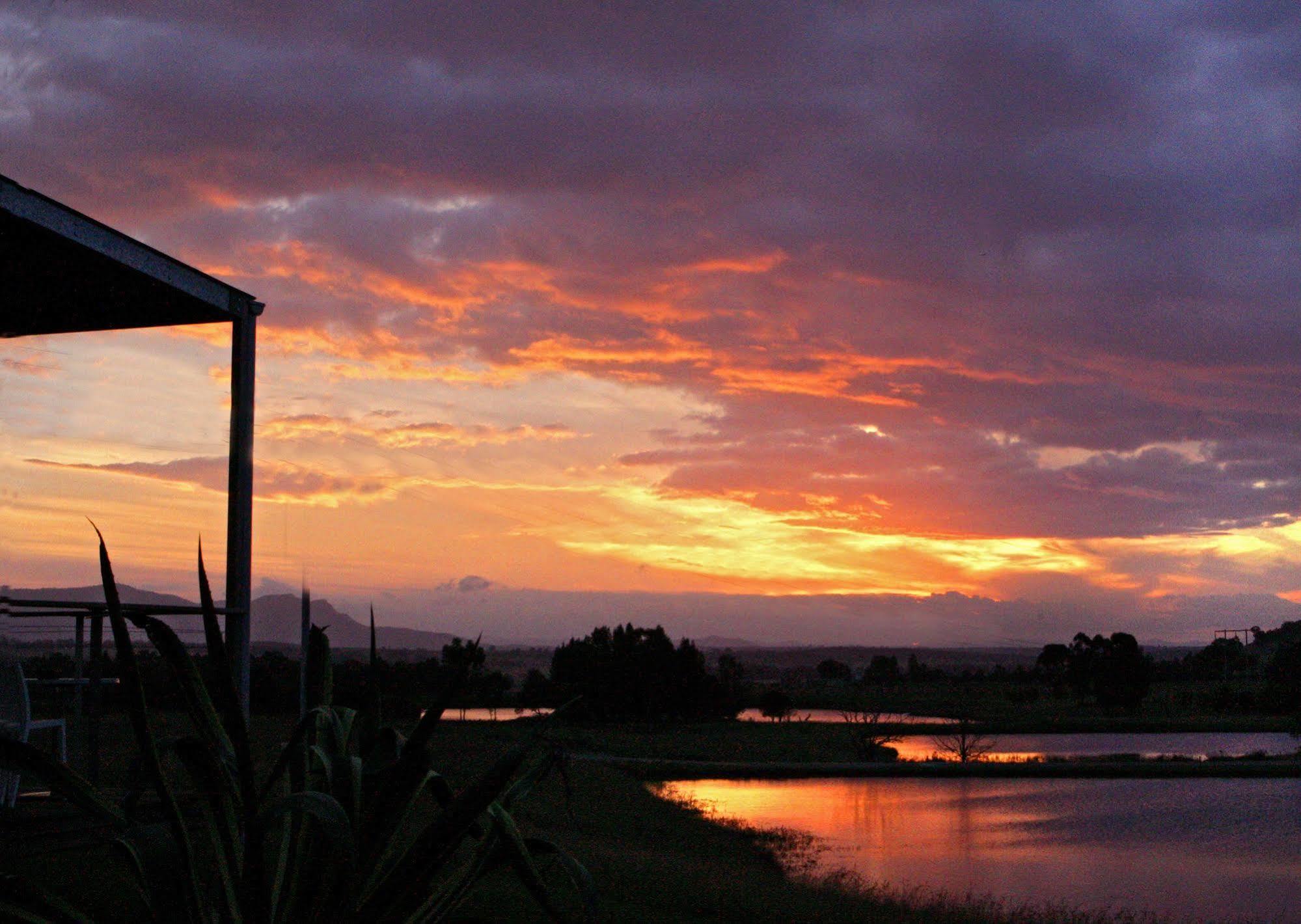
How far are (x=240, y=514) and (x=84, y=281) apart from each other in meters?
1.59

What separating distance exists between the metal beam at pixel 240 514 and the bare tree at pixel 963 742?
26.8m

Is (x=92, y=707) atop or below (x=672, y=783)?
atop

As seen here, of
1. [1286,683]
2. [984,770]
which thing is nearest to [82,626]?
[984,770]

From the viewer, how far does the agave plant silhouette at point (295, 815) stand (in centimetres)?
346

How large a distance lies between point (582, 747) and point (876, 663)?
64371 mm

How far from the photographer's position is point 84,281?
23.1 ft

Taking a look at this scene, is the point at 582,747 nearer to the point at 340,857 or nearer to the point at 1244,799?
the point at 1244,799

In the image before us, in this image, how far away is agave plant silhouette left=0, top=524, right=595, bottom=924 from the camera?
3461 millimetres

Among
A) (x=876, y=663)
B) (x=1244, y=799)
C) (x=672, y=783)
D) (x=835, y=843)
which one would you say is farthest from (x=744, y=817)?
(x=876, y=663)

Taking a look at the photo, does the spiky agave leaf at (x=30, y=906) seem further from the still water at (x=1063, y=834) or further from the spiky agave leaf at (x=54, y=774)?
the still water at (x=1063, y=834)

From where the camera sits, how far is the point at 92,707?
19.4 ft

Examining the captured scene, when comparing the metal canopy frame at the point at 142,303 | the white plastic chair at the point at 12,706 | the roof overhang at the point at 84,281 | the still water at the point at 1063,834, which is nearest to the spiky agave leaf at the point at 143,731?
the white plastic chair at the point at 12,706

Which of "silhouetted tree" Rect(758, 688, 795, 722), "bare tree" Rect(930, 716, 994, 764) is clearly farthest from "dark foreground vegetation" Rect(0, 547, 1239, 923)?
"silhouetted tree" Rect(758, 688, 795, 722)

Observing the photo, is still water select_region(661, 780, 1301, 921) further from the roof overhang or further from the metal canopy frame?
the roof overhang
